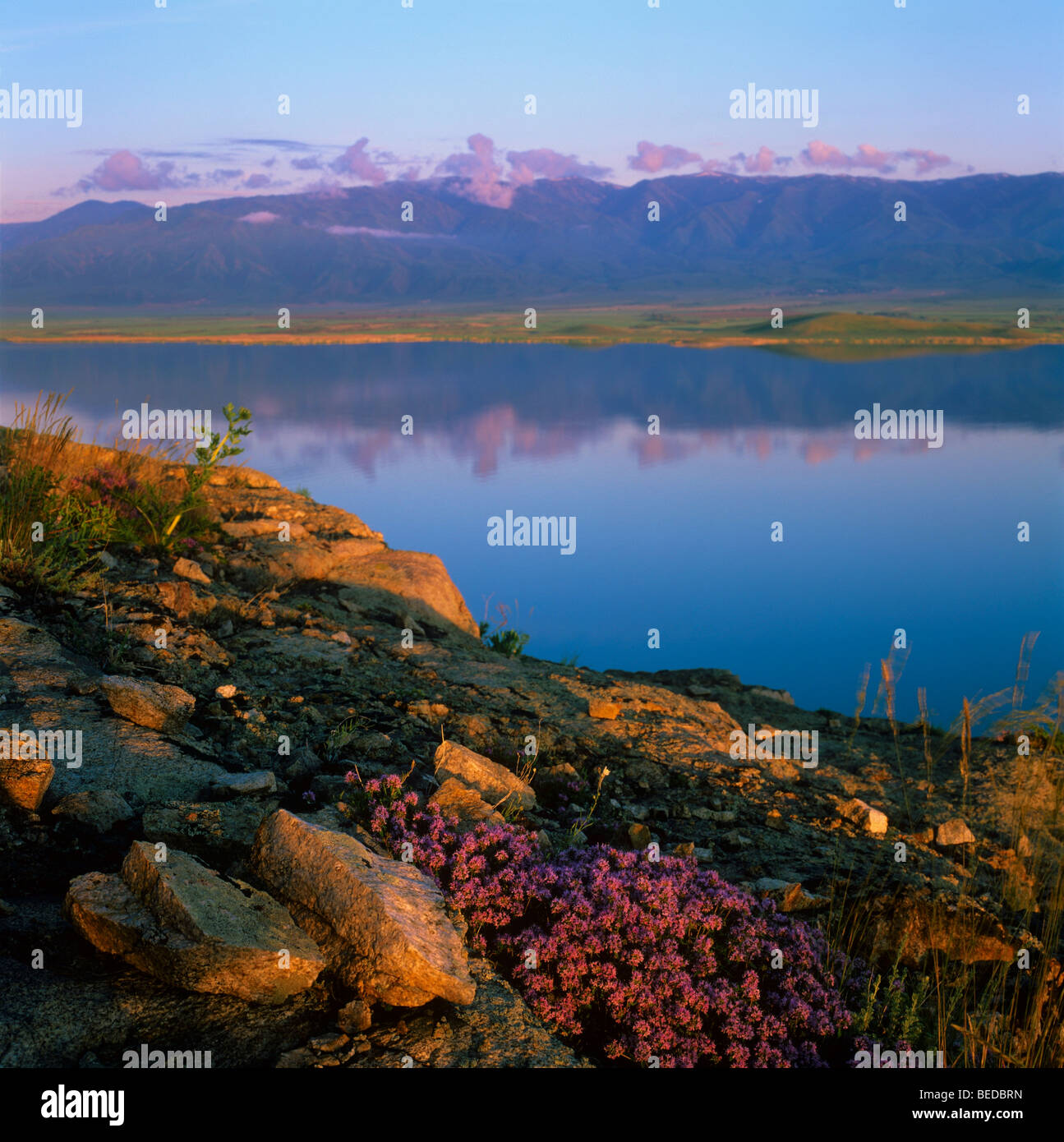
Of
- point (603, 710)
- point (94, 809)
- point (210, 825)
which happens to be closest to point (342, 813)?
point (210, 825)

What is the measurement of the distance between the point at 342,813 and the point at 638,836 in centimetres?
137

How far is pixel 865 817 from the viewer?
5660mm

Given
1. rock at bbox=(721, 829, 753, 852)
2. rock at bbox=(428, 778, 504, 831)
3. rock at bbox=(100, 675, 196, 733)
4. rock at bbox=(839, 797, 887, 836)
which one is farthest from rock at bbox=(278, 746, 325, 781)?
rock at bbox=(839, 797, 887, 836)

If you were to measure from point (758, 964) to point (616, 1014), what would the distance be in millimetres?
690

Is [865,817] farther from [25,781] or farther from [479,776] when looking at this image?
[25,781]

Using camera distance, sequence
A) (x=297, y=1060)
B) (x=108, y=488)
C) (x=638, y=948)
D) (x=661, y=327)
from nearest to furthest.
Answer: (x=297, y=1060), (x=638, y=948), (x=108, y=488), (x=661, y=327)

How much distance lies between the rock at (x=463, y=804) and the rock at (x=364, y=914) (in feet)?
2.25

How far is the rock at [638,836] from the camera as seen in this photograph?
15.2 feet

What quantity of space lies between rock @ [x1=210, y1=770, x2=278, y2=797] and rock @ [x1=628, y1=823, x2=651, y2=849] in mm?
1669

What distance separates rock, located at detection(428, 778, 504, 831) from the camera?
4492 mm

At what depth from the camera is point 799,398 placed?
135 feet
